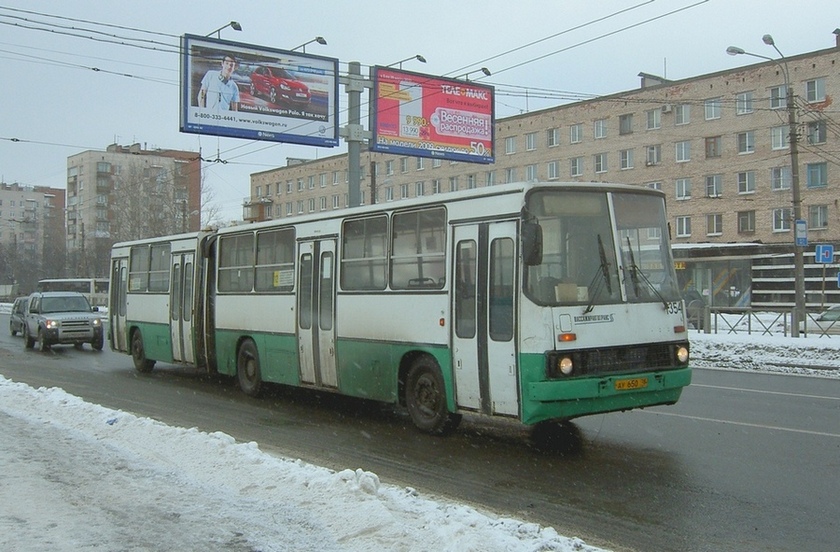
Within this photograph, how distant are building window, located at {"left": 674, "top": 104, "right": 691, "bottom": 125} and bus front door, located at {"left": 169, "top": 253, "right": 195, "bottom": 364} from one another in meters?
45.9

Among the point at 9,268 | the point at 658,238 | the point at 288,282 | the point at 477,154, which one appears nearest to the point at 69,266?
the point at 9,268

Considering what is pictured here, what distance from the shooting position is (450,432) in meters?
10.0

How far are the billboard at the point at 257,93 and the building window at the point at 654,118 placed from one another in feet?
121

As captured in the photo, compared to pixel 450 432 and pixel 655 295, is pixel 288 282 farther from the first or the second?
pixel 655 295

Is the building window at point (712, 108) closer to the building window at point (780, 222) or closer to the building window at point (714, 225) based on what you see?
the building window at point (714, 225)

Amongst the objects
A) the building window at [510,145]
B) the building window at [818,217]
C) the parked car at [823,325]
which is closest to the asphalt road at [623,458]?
the parked car at [823,325]

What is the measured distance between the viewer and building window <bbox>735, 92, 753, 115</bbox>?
170 feet

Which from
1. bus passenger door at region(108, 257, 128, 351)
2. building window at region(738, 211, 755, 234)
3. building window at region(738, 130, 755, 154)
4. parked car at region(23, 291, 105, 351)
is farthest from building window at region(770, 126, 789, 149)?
bus passenger door at region(108, 257, 128, 351)

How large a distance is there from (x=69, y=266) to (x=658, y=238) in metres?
84.9

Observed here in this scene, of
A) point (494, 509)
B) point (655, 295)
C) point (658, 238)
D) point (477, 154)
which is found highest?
point (477, 154)

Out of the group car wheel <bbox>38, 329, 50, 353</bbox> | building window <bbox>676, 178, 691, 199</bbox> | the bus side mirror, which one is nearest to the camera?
the bus side mirror

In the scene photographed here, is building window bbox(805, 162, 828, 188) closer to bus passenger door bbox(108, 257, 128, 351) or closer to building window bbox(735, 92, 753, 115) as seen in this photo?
building window bbox(735, 92, 753, 115)

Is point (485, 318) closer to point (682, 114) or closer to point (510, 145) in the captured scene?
point (682, 114)

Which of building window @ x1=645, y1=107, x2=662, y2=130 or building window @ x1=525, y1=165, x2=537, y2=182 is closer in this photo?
building window @ x1=645, y1=107, x2=662, y2=130
